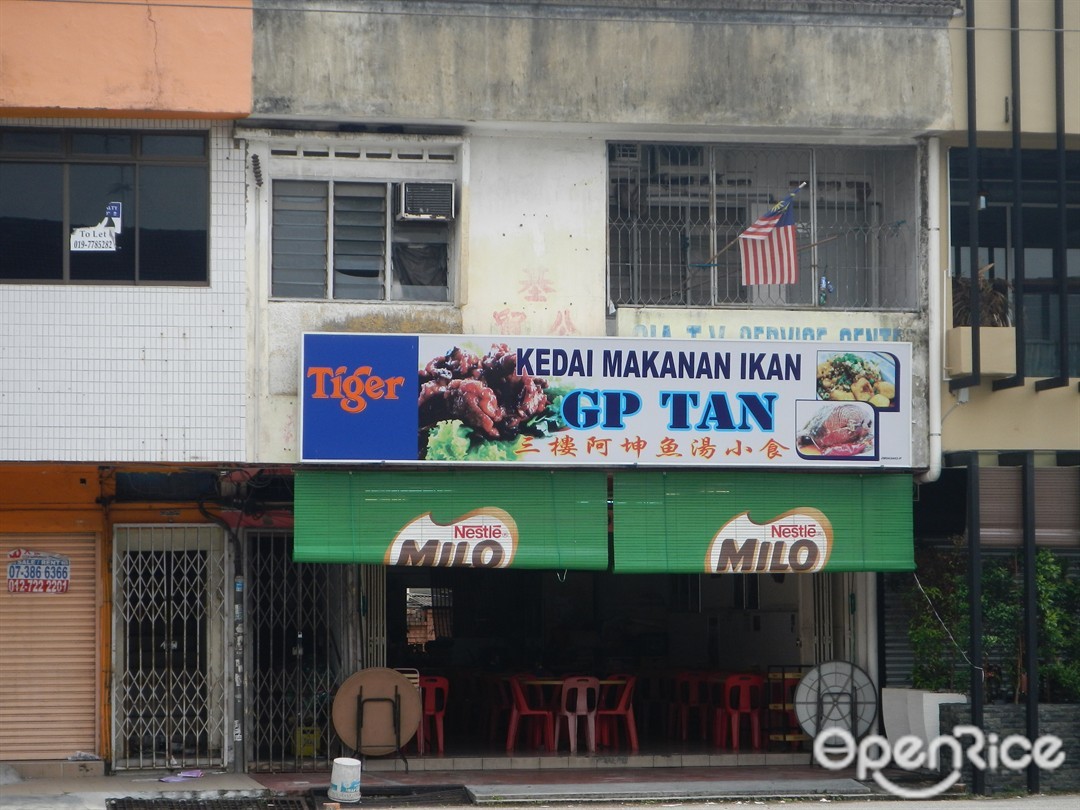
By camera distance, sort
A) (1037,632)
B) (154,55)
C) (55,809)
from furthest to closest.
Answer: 1. (1037,632)
2. (154,55)
3. (55,809)

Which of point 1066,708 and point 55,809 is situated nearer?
point 55,809

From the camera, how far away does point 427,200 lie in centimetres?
1603

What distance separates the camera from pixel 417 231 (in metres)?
16.2

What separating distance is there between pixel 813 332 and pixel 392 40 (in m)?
5.38

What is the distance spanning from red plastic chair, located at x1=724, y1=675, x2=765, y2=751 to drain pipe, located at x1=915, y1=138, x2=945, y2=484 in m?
3.31

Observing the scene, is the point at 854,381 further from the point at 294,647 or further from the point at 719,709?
the point at 294,647

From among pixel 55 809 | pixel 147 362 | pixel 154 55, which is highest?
pixel 154 55

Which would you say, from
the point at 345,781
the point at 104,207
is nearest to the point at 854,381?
the point at 345,781

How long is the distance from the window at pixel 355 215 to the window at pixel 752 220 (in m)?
2.04

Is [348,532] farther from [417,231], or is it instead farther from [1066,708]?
[1066,708]

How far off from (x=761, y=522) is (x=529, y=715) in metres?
Result: 3.82

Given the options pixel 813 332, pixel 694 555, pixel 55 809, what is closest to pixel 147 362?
pixel 55 809

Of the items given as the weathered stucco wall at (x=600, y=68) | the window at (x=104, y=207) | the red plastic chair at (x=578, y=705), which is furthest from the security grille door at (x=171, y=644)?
the weathered stucco wall at (x=600, y=68)

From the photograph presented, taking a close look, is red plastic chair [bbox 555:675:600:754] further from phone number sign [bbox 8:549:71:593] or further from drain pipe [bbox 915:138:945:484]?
phone number sign [bbox 8:549:71:593]
